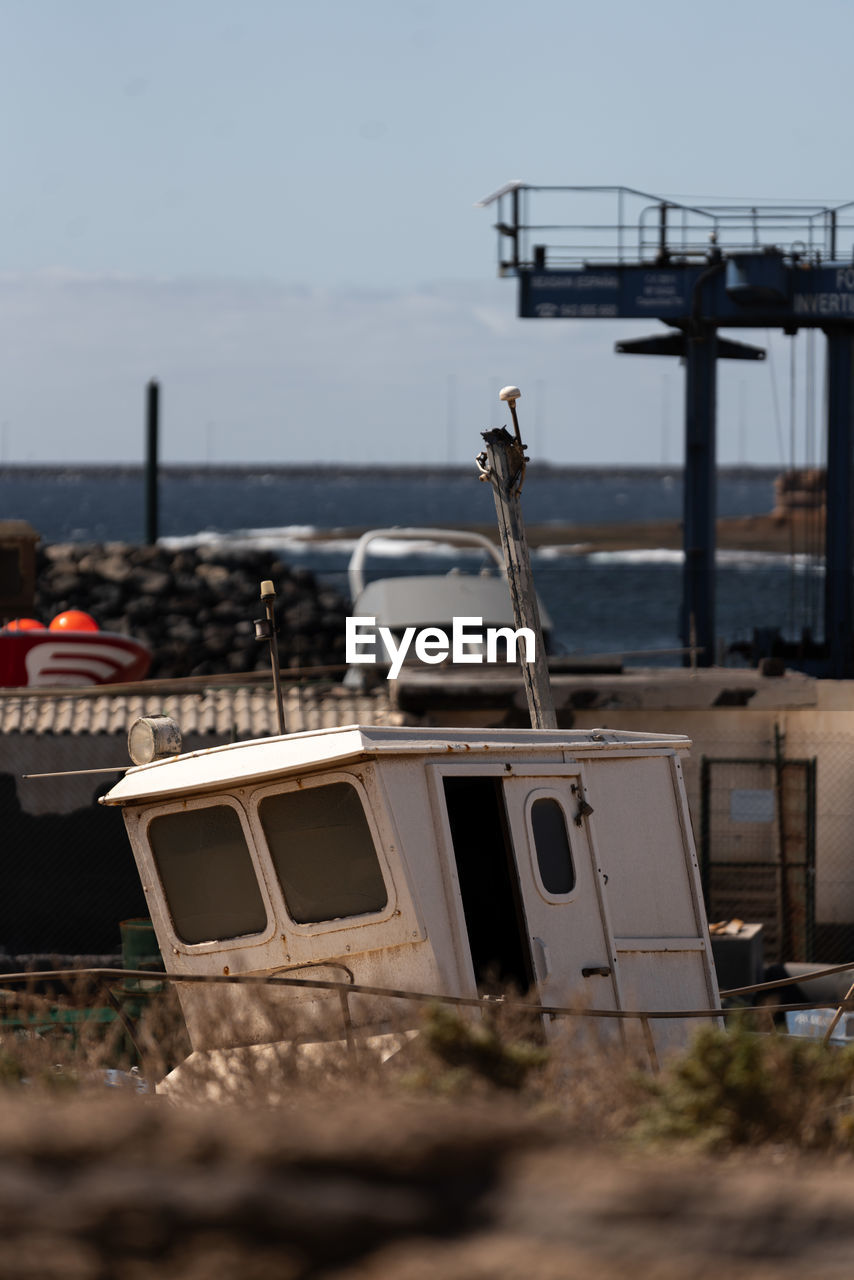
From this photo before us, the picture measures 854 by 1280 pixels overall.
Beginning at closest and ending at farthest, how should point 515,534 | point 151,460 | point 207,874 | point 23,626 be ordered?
point 207,874, point 515,534, point 23,626, point 151,460

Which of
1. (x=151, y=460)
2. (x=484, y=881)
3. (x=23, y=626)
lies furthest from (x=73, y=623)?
(x=151, y=460)

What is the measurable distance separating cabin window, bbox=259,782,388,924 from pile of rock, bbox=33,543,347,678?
3053 cm

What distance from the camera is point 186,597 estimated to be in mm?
46906

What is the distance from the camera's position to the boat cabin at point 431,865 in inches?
316

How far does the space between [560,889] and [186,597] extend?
128ft

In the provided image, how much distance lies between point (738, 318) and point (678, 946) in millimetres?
23774

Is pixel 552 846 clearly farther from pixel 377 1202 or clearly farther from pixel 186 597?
pixel 186 597

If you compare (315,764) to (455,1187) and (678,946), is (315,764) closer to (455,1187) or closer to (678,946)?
(678,946)

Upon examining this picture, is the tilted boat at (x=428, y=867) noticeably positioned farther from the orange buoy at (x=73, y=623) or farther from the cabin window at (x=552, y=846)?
the orange buoy at (x=73, y=623)

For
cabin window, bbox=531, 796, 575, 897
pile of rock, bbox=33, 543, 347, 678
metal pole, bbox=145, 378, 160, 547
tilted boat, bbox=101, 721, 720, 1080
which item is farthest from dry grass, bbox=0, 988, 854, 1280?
metal pole, bbox=145, 378, 160, 547

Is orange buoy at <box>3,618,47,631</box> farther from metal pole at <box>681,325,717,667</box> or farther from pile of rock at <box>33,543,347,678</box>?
pile of rock at <box>33,543,347,678</box>

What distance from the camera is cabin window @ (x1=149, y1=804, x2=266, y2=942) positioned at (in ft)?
28.3

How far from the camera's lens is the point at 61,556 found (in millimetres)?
51750

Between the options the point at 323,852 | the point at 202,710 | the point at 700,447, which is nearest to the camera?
the point at 323,852
